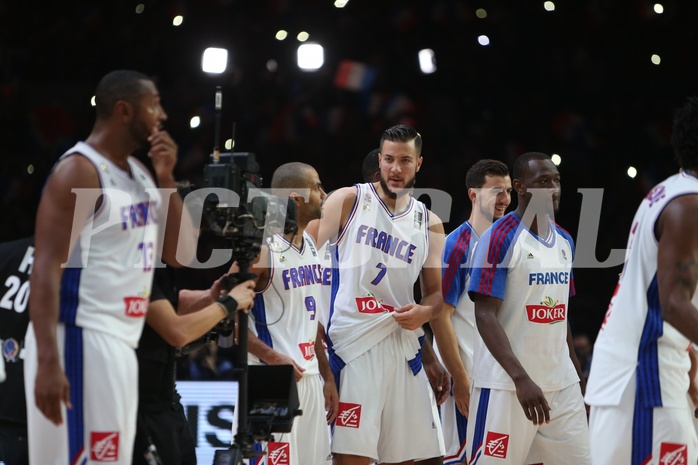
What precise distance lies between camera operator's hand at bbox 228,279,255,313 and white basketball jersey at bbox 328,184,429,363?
161 cm

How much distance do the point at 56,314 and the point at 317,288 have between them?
8.18 feet

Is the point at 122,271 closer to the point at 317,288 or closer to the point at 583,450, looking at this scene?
the point at 317,288

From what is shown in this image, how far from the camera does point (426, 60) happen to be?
13.6 m

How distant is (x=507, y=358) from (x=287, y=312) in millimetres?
1382

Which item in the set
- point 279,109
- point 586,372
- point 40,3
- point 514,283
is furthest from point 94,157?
point 40,3

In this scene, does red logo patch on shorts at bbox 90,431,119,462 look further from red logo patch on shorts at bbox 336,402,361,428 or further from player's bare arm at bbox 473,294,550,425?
player's bare arm at bbox 473,294,550,425

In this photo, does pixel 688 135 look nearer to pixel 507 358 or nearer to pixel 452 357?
pixel 507 358

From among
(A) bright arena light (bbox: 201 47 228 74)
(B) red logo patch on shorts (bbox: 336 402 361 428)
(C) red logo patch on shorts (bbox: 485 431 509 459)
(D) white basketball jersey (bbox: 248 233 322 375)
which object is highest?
(A) bright arena light (bbox: 201 47 228 74)

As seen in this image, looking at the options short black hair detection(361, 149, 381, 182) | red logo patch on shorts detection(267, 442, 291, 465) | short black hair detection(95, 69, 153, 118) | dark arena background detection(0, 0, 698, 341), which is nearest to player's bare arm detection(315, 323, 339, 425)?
red logo patch on shorts detection(267, 442, 291, 465)

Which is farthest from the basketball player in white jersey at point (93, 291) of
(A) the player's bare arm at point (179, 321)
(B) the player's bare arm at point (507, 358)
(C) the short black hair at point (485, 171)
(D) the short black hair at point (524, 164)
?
(C) the short black hair at point (485, 171)

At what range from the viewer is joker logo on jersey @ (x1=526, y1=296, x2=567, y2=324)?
Answer: 19.3 feet

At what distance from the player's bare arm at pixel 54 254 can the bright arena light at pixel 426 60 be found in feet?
33.2

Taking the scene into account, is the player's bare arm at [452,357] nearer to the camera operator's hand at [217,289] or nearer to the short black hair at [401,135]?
the short black hair at [401,135]

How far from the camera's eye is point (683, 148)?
4.32 m
